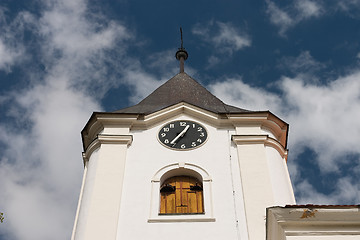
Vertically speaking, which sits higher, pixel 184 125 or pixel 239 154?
pixel 184 125

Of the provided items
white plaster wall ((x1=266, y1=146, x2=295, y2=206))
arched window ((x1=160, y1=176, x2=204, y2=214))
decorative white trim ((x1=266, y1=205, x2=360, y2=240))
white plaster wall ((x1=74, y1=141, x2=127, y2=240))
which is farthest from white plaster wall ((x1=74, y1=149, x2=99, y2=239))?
decorative white trim ((x1=266, y1=205, x2=360, y2=240))

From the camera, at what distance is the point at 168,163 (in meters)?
16.0

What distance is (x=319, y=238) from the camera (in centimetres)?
948

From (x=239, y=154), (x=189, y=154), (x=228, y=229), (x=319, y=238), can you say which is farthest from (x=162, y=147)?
(x=319, y=238)

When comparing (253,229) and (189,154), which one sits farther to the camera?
(189,154)

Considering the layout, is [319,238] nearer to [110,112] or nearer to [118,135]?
[118,135]

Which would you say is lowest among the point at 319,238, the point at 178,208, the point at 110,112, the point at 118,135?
the point at 319,238

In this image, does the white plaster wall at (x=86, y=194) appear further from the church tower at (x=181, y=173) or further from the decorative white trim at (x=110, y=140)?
the decorative white trim at (x=110, y=140)

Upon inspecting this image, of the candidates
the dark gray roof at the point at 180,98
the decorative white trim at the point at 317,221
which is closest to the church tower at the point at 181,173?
the dark gray roof at the point at 180,98

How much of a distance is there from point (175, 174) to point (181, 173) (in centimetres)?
17

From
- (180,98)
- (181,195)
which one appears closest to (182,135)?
(181,195)

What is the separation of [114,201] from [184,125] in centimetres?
416

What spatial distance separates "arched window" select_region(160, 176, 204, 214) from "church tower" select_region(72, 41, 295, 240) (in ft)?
0.08

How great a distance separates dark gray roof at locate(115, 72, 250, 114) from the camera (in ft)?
62.5
